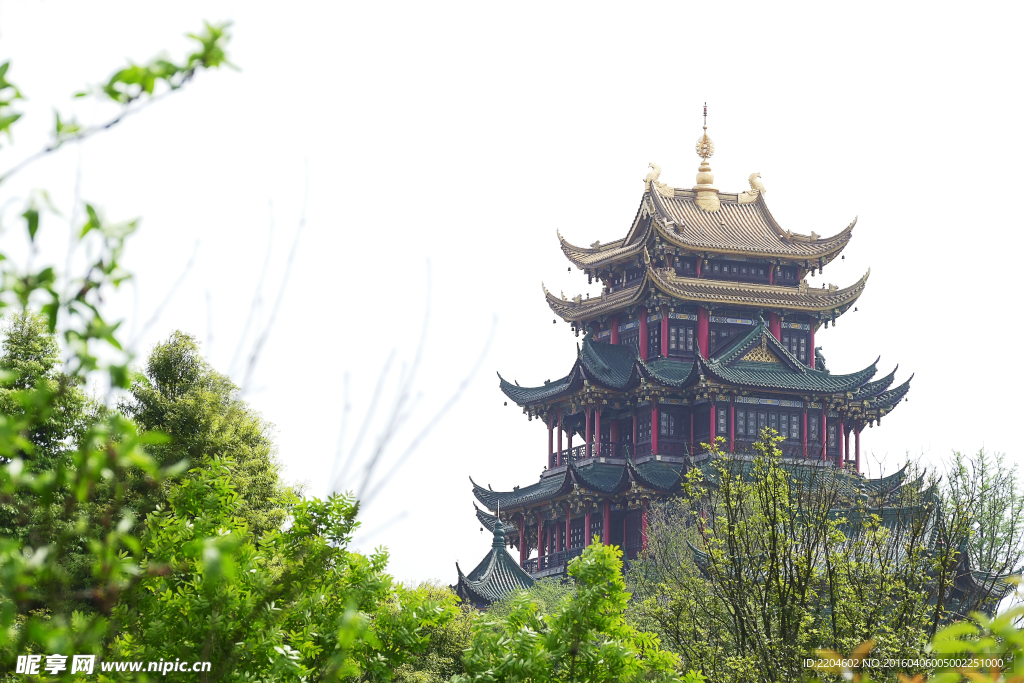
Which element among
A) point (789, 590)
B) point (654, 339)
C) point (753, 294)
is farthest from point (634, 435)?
point (789, 590)

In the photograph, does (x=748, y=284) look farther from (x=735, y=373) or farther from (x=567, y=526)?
(x=567, y=526)

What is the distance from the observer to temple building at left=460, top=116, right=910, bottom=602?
47.8 m

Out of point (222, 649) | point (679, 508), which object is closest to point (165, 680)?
point (222, 649)

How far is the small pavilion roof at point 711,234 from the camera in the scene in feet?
166

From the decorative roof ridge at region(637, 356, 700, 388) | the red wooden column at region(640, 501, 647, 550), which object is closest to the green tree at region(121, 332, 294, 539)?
the red wooden column at region(640, 501, 647, 550)

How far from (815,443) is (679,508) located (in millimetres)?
8471

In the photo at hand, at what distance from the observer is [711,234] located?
5178 cm

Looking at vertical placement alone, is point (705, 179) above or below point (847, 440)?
above

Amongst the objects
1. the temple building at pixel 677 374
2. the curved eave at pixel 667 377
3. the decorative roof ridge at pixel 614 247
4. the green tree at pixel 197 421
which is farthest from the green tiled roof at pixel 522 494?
the green tree at pixel 197 421

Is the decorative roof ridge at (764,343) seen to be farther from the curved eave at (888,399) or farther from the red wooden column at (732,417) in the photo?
the curved eave at (888,399)

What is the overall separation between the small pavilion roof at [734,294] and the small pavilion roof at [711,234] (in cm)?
131

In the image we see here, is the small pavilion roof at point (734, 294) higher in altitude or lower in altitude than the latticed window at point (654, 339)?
higher

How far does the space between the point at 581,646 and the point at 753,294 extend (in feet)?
127

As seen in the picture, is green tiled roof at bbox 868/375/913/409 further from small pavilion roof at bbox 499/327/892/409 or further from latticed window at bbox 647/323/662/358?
latticed window at bbox 647/323/662/358
